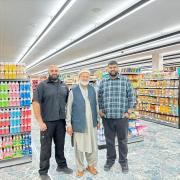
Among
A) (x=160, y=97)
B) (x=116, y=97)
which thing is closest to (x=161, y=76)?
(x=160, y=97)

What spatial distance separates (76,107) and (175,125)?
5355 mm

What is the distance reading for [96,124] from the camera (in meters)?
3.59

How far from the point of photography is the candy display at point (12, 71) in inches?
160

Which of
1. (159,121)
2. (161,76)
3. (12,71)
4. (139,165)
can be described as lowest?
(139,165)

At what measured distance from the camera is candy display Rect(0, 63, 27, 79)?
4.07 metres

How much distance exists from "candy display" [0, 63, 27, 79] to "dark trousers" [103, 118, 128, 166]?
184cm

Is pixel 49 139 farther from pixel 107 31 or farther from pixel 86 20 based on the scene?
pixel 107 31

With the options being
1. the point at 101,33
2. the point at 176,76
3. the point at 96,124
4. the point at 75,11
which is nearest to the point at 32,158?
the point at 96,124

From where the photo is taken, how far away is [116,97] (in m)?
3.67

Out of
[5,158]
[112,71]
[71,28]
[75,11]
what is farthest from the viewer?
[71,28]

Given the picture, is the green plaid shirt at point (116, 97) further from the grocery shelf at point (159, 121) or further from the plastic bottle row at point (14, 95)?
the grocery shelf at point (159, 121)

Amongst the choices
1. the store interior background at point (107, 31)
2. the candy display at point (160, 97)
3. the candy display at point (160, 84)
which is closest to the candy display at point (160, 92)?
the candy display at point (160, 97)

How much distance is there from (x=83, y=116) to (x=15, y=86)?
5.14 ft

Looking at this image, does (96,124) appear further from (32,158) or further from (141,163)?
(32,158)
